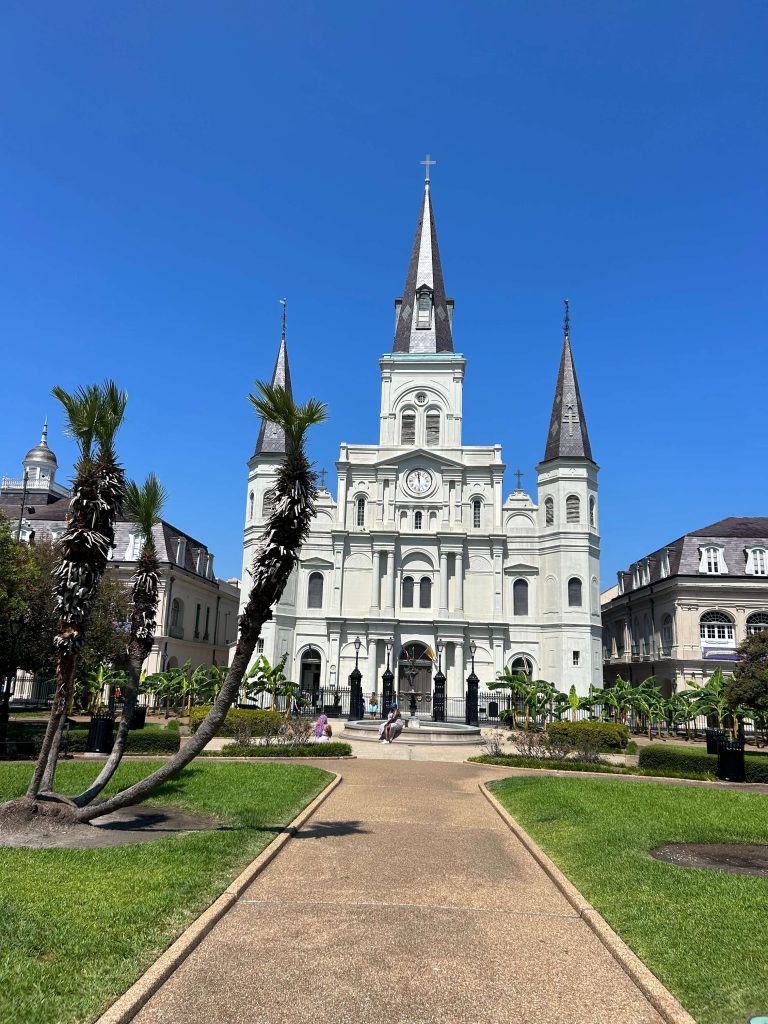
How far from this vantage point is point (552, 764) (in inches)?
866

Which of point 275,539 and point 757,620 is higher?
point 757,620

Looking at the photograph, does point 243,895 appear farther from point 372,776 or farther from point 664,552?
point 664,552

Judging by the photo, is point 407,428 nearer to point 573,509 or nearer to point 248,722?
point 573,509

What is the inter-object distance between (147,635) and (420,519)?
3927 cm

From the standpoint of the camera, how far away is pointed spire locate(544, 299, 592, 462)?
5100 centimetres

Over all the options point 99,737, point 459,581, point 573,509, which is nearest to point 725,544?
point 573,509

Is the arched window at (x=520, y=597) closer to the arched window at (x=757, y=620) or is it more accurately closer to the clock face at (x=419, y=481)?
the clock face at (x=419, y=481)

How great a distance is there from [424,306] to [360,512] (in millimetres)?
17787

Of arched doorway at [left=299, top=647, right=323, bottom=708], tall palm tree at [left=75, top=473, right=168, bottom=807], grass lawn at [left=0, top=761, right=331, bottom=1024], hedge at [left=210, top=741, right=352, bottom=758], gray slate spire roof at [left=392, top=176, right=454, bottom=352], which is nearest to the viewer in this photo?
grass lawn at [left=0, top=761, right=331, bottom=1024]

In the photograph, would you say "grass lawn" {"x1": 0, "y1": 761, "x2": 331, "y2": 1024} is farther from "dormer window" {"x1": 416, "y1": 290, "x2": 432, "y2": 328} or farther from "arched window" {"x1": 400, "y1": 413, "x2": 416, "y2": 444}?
"dormer window" {"x1": 416, "y1": 290, "x2": 432, "y2": 328}

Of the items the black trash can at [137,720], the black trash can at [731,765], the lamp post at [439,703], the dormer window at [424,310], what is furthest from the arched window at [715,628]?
the black trash can at [137,720]

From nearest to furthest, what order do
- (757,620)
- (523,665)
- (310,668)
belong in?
(757,620)
(523,665)
(310,668)

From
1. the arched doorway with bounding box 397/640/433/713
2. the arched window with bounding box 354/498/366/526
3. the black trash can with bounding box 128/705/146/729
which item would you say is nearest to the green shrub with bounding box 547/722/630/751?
the black trash can with bounding box 128/705/146/729

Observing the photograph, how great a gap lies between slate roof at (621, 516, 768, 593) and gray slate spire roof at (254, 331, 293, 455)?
2775 cm
